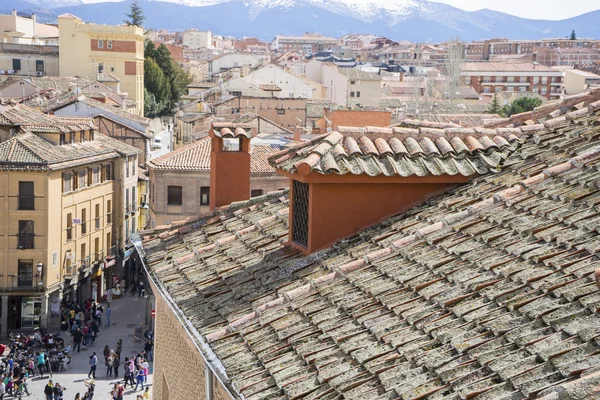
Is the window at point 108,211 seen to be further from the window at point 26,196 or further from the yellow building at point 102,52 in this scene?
the yellow building at point 102,52

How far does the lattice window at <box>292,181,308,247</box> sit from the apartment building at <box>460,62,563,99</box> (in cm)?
11517

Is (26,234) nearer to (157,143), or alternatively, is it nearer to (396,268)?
(157,143)

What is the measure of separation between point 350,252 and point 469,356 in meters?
3.14

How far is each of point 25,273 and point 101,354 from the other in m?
6.91

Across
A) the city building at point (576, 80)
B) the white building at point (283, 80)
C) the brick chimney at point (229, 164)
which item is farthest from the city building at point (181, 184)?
the city building at point (576, 80)

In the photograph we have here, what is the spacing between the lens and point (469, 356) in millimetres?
5629

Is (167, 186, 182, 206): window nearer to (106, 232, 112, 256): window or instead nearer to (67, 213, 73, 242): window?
(67, 213, 73, 242): window

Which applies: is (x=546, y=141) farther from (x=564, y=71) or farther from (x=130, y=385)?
(x=564, y=71)

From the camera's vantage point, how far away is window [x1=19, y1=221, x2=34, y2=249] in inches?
1639

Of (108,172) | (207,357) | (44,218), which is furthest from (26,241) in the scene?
(207,357)

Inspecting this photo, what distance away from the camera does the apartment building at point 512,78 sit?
12275 cm

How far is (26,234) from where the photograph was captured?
137 feet

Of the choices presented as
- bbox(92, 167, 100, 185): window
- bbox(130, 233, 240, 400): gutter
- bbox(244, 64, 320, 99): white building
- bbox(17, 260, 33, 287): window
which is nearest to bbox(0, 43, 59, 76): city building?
bbox(244, 64, 320, 99): white building

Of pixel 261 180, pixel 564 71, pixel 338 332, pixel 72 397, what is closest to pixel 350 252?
pixel 338 332
